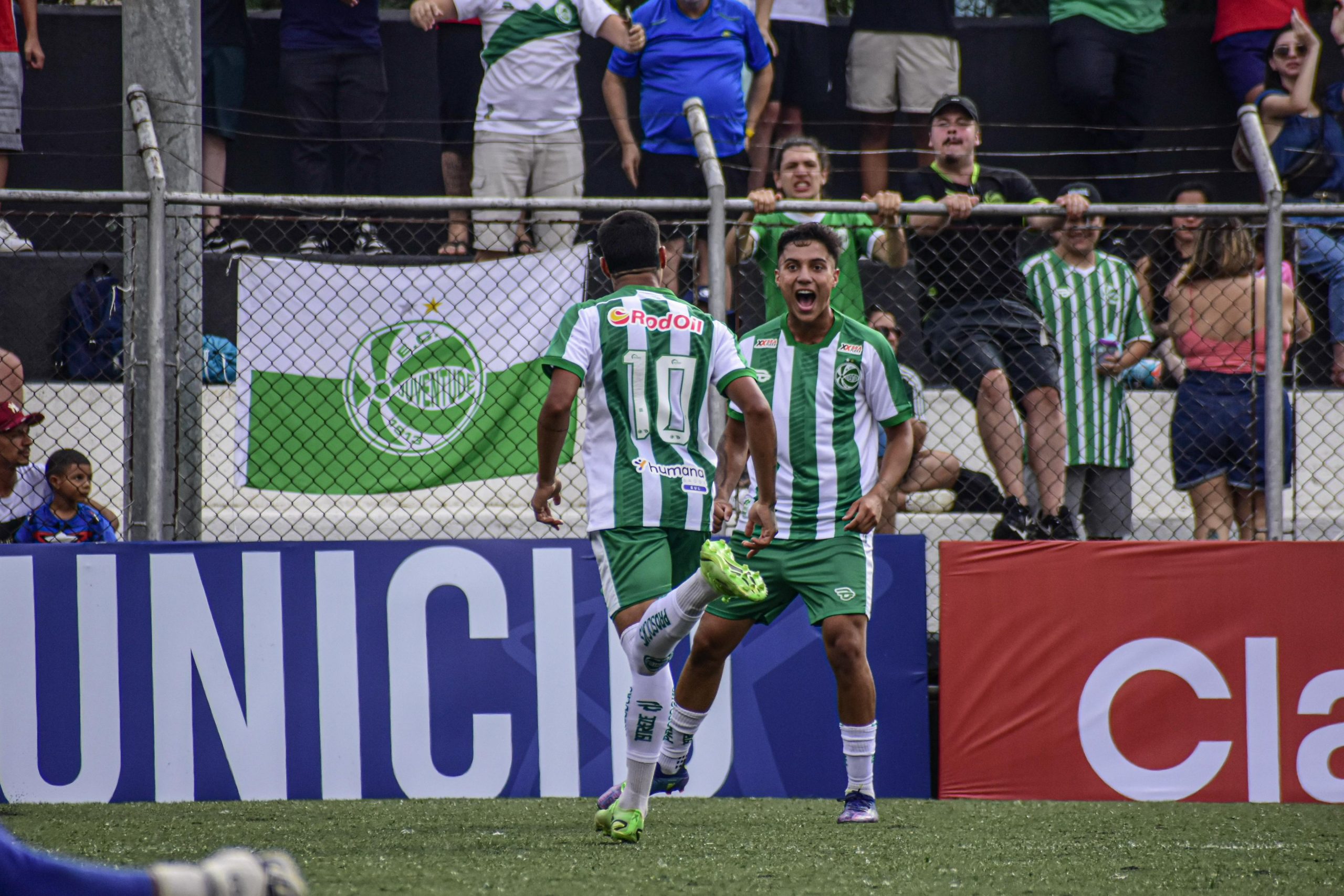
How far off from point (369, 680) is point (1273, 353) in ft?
14.3

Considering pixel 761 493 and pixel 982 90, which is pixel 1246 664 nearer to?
pixel 761 493

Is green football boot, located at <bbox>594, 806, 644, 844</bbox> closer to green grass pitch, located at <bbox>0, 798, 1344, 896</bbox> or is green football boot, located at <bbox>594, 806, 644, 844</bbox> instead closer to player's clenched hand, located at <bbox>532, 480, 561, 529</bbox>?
green grass pitch, located at <bbox>0, 798, 1344, 896</bbox>

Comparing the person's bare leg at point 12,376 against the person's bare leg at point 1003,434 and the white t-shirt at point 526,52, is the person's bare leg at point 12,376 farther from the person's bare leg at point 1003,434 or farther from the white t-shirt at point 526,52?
the person's bare leg at point 1003,434

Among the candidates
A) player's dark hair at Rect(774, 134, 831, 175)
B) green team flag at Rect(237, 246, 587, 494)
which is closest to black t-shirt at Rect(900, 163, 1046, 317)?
player's dark hair at Rect(774, 134, 831, 175)

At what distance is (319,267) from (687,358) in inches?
89.1

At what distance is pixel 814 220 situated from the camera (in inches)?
254

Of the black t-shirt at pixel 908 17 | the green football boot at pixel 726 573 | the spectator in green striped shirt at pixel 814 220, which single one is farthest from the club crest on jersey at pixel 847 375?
the black t-shirt at pixel 908 17

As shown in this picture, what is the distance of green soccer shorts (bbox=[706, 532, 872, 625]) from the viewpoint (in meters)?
5.24

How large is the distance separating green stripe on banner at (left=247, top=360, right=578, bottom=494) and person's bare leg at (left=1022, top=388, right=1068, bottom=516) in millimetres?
2345

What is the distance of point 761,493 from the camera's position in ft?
15.7

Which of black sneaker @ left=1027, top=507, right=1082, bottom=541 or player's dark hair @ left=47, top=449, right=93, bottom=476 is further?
black sneaker @ left=1027, top=507, right=1082, bottom=541

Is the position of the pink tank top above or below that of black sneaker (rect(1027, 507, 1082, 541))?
above

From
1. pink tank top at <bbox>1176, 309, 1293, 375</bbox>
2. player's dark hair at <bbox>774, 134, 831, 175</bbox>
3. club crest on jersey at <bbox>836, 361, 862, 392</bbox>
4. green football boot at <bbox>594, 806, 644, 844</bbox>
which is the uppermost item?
player's dark hair at <bbox>774, 134, 831, 175</bbox>

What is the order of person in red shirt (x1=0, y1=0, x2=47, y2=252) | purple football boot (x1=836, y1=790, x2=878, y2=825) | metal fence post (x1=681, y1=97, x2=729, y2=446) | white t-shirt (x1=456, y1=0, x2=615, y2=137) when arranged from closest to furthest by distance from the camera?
1. purple football boot (x1=836, y1=790, x2=878, y2=825)
2. metal fence post (x1=681, y1=97, x2=729, y2=446)
3. person in red shirt (x1=0, y1=0, x2=47, y2=252)
4. white t-shirt (x1=456, y1=0, x2=615, y2=137)
